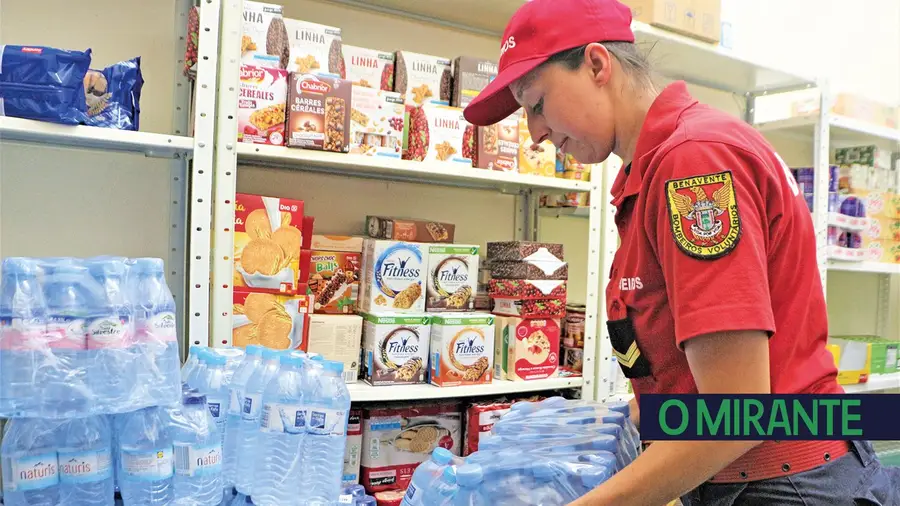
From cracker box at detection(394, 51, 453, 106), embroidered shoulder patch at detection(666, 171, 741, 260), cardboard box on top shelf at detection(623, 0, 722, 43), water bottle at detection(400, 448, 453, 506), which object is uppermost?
cardboard box on top shelf at detection(623, 0, 722, 43)

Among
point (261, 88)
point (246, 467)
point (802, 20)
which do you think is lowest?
point (246, 467)

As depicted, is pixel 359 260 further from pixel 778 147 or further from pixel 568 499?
pixel 778 147

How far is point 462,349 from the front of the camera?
200cm

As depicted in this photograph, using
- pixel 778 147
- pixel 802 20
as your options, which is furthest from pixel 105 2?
pixel 778 147

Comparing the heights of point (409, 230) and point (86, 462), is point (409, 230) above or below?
above

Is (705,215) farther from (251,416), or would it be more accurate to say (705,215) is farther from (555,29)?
(251,416)

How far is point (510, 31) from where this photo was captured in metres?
1.17

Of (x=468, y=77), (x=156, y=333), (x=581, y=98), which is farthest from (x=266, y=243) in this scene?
(x=581, y=98)

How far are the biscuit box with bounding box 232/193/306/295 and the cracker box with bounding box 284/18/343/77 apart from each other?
0.39m

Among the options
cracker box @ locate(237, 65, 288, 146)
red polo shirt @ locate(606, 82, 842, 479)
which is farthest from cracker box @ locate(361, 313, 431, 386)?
red polo shirt @ locate(606, 82, 842, 479)

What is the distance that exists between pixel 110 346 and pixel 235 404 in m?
0.34

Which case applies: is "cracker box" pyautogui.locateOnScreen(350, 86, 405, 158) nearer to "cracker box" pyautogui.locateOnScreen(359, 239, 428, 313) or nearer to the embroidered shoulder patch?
"cracker box" pyautogui.locateOnScreen(359, 239, 428, 313)

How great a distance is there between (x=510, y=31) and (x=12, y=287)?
1137 millimetres

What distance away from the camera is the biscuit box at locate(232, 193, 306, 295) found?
66.9 inches
